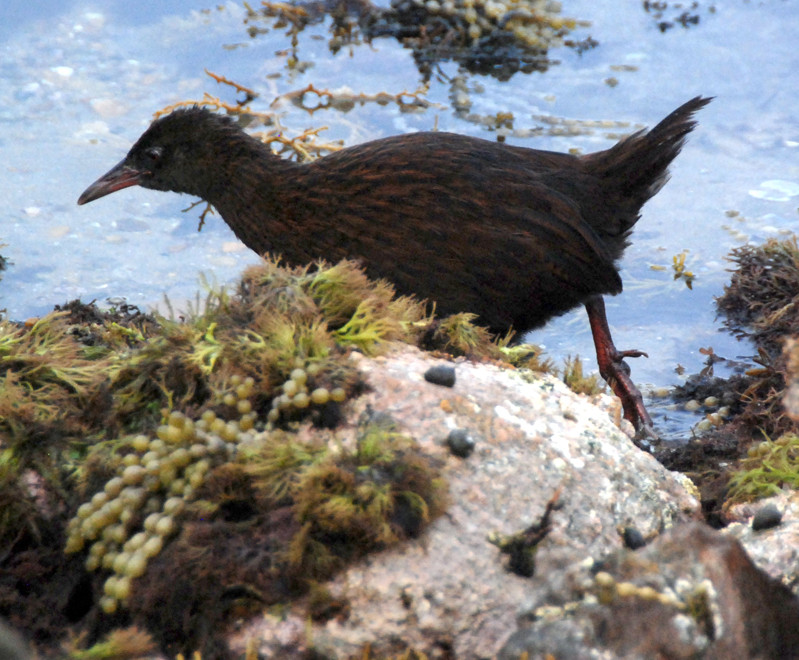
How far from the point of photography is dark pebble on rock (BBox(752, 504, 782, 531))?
283 cm

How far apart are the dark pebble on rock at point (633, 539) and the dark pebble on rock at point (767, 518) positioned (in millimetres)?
465

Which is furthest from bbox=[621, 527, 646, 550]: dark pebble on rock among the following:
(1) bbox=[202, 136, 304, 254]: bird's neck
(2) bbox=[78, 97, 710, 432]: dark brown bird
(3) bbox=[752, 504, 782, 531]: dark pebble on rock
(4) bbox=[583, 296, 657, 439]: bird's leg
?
(1) bbox=[202, 136, 304, 254]: bird's neck

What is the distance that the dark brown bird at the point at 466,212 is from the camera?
4203 millimetres

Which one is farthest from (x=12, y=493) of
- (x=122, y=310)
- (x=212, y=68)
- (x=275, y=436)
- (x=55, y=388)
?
(x=212, y=68)

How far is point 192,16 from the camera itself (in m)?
8.05

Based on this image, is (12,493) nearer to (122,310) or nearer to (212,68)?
(122,310)

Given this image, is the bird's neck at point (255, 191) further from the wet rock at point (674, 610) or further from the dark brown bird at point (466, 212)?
the wet rock at point (674, 610)

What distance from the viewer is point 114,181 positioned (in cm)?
501

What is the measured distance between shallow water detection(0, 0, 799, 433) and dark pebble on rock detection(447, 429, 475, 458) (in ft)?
8.36

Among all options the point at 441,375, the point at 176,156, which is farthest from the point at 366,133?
the point at 441,375

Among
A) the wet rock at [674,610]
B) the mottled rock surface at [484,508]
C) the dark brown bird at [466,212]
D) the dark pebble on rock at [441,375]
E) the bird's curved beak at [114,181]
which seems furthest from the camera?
the bird's curved beak at [114,181]

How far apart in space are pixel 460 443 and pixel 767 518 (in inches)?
40.8

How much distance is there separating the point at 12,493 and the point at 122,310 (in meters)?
2.20

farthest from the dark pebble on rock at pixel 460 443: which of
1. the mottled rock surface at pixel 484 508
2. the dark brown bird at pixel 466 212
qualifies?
the dark brown bird at pixel 466 212
